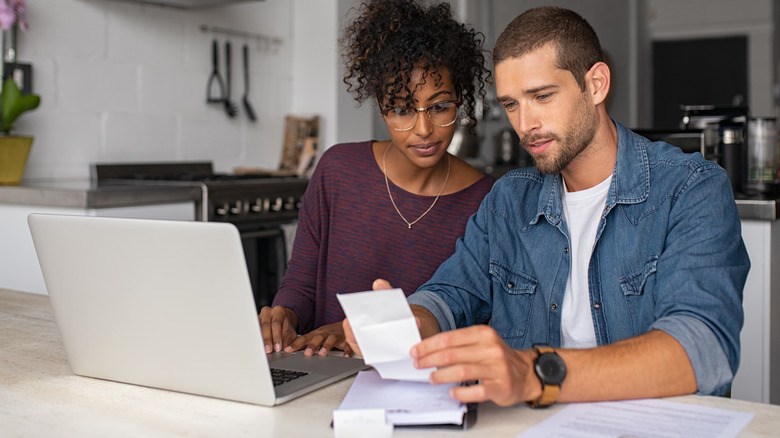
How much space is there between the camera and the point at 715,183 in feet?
4.28

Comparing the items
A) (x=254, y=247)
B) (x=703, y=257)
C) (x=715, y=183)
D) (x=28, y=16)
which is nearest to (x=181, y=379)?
(x=703, y=257)

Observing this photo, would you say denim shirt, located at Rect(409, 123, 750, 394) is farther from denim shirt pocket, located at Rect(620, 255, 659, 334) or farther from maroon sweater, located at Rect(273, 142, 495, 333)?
maroon sweater, located at Rect(273, 142, 495, 333)

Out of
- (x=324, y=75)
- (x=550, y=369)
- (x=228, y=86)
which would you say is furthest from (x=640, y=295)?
(x=324, y=75)

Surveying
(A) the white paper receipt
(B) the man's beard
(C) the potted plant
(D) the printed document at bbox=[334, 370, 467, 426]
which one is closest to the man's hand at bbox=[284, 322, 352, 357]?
(D) the printed document at bbox=[334, 370, 467, 426]

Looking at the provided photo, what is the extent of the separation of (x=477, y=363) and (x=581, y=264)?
0.54 metres

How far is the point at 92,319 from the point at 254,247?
1.89 m

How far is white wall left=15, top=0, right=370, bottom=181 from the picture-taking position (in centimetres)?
298

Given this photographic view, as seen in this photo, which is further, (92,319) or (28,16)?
(28,16)

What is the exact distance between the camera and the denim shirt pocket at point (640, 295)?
1344 mm

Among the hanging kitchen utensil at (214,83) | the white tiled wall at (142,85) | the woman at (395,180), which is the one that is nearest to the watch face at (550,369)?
the woman at (395,180)

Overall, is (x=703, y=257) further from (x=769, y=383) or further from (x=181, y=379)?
(x=769, y=383)

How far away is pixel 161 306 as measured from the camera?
104 cm

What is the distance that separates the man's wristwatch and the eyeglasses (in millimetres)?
754

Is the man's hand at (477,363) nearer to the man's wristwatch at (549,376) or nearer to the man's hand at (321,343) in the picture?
the man's wristwatch at (549,376)
